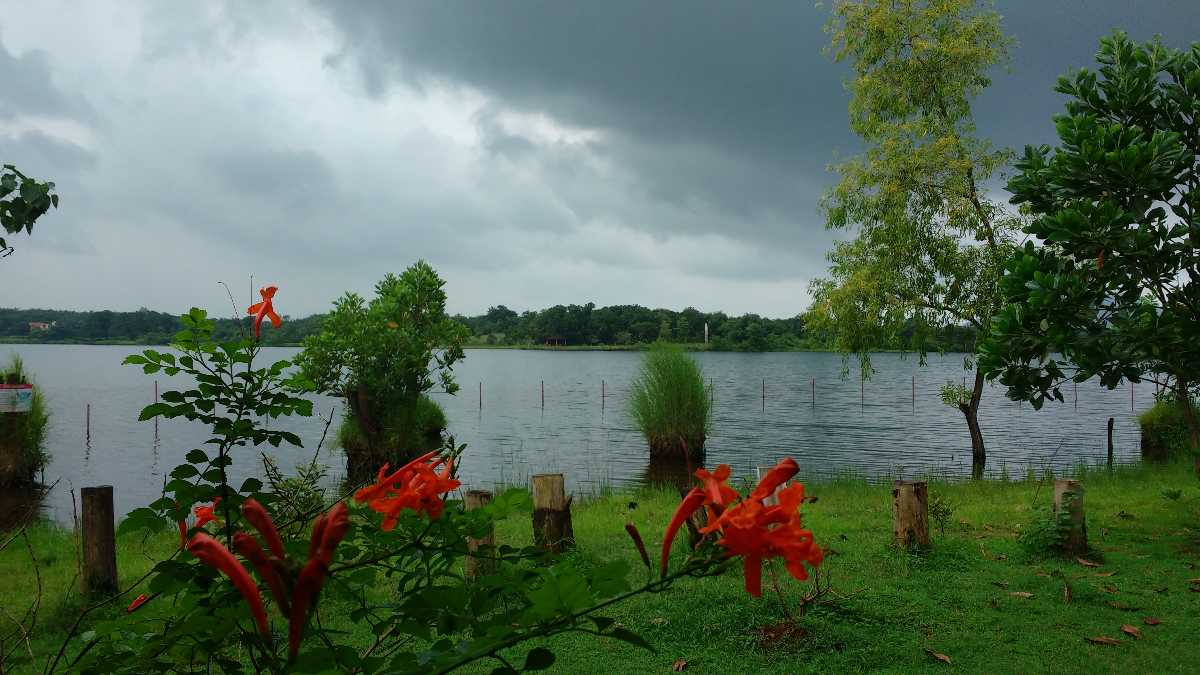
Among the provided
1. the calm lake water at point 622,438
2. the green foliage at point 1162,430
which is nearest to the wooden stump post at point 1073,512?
the calm lake water at point 622,438

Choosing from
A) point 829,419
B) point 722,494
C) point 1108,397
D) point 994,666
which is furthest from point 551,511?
point 1108,397

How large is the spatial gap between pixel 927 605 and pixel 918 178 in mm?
11593

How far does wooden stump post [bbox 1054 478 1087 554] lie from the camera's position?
6.43m

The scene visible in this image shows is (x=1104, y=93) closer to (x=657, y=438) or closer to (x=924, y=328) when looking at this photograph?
(x=924, y=328)

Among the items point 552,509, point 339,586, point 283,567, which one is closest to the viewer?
point 283,567

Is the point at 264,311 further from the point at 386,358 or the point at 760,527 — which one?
the point at 386,358

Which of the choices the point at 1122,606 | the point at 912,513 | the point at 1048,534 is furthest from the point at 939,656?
the point at 1048,534

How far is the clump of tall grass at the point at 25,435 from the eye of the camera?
49.8 feet

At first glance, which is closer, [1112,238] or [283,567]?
[283,567]

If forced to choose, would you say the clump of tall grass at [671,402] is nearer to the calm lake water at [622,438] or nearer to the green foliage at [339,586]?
the calm lake water at [622,438]

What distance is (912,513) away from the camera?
21.3ft

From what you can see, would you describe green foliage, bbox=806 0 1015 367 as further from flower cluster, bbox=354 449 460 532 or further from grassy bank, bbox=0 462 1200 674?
flower cluster, bbox=354 449 460 532

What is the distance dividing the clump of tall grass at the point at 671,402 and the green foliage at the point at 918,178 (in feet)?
12.4

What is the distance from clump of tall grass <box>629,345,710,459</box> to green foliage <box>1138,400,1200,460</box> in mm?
9387
